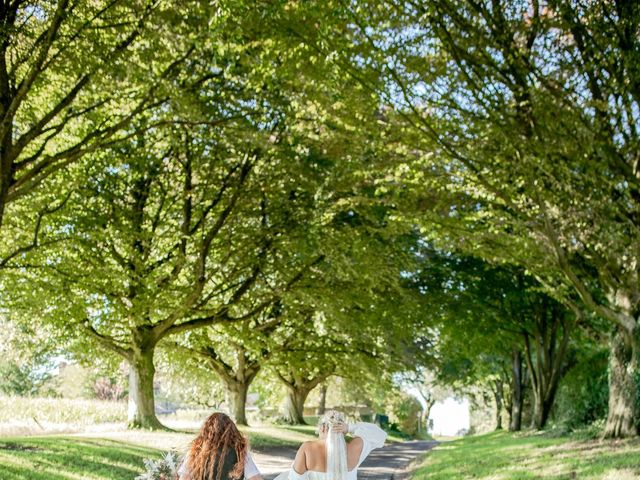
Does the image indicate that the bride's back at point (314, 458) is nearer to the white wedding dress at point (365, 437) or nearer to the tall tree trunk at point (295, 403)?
the white wedding dress at point (365, 437)

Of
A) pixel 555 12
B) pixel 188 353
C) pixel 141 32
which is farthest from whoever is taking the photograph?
pixel 188 353

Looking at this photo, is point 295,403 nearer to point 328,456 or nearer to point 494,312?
point 494,312

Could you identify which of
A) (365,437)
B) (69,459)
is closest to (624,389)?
(365,437)

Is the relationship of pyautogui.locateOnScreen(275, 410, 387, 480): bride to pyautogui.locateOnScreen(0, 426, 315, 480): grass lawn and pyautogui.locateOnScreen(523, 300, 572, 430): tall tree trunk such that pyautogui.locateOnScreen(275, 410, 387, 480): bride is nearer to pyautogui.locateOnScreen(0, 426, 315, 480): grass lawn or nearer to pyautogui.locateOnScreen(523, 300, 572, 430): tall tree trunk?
pyautogui.locateOnScreen(0, 426, 315, 480): grass lawn

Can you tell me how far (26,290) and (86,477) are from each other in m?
8.68

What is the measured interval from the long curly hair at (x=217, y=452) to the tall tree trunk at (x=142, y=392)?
57.9 feet

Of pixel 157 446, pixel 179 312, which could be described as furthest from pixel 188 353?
pixel 157 446

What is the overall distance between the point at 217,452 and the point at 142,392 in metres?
18.0

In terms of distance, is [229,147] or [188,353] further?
[188,353]

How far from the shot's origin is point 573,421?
2139 centimetres

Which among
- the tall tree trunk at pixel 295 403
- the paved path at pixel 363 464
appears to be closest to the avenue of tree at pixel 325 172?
the paved path at pixel 363 464

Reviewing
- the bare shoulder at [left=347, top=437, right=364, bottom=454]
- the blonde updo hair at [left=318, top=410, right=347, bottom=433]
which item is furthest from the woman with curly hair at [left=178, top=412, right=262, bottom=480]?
the bare shoulder at [left=347, top=437, right=364, bottom=454]

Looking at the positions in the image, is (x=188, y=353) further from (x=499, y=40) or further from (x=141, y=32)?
(x=499, y=40)

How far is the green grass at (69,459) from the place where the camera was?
1177cm
